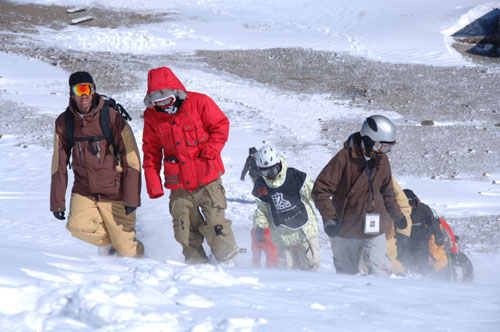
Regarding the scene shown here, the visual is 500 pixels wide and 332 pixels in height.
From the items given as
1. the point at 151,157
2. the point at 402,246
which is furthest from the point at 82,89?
the point at 402,246

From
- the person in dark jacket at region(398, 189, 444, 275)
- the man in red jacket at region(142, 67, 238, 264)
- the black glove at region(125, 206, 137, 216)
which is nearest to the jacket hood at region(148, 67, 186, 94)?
the man in red jacket at region(142, 67, 238, 264)

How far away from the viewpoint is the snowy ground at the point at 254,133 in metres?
3.00

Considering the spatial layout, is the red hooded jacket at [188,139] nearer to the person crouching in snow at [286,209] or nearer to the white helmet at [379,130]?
the person crouching in snow at [286,209]

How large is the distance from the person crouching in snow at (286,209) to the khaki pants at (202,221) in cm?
70

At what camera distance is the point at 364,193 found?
5109mm

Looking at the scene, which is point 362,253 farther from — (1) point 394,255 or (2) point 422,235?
(2) point 422,235

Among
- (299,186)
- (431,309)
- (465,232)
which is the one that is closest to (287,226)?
(299,186)

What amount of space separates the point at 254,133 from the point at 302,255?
808 centimetres

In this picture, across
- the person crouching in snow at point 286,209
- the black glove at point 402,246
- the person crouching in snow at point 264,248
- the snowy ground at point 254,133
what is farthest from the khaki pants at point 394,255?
the person crouching in snow at point 264,248

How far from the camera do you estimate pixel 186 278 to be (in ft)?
12.1

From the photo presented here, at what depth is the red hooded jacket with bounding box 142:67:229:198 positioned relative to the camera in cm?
487

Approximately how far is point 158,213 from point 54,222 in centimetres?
148

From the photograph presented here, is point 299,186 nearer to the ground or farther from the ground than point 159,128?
nearer to the ground

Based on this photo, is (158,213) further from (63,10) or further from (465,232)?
(63,10)
